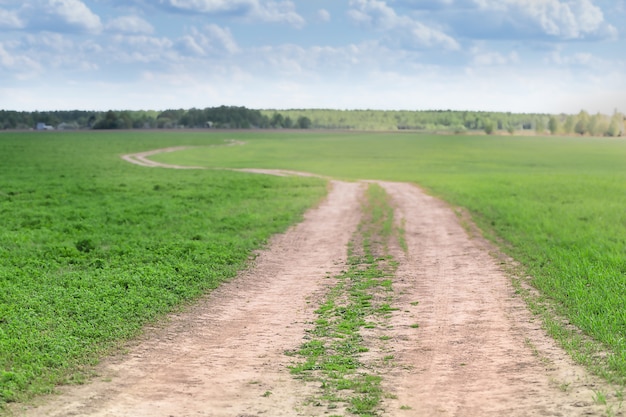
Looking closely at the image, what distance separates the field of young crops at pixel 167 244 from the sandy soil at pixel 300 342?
0.73 metres

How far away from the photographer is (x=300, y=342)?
11.4m

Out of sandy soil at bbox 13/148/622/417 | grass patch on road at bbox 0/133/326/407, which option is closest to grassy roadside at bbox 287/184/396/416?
sandy soil at bbox 13/148/622/417

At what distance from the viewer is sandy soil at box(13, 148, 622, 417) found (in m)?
8.71

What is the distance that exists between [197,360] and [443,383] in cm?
343

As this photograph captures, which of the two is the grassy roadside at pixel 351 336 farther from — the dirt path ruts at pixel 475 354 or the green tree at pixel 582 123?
the green tree at pixel 582 123

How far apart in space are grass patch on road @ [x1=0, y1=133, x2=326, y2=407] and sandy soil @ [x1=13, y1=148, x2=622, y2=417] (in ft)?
2.05

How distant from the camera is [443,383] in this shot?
946 centimetres

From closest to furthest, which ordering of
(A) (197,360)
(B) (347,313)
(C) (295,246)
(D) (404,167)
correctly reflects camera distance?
(A) (197,360)
(B) (347,313)
(C) (295,246)
(D) (404,167)

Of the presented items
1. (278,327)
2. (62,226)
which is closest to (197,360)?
(278,327)

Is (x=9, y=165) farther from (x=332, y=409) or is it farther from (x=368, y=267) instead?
(x=332, y=409)

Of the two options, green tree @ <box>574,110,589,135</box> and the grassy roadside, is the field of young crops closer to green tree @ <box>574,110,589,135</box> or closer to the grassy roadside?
the grassy roadside

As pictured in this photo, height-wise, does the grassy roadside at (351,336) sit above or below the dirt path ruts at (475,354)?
below

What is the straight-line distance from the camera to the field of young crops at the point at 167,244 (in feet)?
38.1

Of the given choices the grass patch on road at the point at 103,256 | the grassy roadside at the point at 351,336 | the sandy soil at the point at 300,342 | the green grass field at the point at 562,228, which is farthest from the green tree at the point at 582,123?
the sandy soil at the point at 300,342
